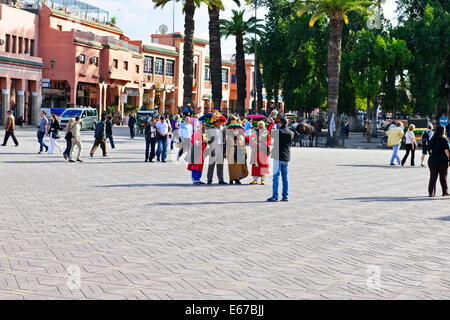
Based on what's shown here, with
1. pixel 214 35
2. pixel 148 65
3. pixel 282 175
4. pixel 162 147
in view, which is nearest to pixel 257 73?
pixel 148 65

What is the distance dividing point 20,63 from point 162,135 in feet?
111

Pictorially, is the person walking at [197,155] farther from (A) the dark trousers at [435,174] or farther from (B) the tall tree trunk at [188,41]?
(B) the tall tree trunk at [188,41]

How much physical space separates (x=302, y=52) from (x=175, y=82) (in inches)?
1010

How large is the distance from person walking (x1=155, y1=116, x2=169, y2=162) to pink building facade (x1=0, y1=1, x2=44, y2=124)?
101 ft

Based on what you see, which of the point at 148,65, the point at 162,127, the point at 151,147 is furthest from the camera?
the point at 148,65

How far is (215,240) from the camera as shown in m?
9.48

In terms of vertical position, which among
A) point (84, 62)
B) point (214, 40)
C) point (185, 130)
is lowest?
point (185, 130)

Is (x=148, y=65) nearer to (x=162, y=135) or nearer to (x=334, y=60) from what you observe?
(x=334, y=60)

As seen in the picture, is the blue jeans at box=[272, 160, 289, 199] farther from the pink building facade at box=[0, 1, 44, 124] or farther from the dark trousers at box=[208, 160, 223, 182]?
the pink building facade at box=[0, 1, 44, 124]

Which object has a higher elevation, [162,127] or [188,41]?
[188,41]

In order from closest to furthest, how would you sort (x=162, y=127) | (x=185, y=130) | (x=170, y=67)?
(x=185, y=130) → (x=162, y=127) → (x=170, y=67)

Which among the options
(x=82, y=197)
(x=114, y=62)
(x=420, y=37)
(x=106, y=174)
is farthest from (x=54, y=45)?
(x=82, y=197)

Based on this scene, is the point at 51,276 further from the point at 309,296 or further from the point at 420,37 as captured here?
the point at 420,37

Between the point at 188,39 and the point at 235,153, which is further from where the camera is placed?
the point at 188,39
